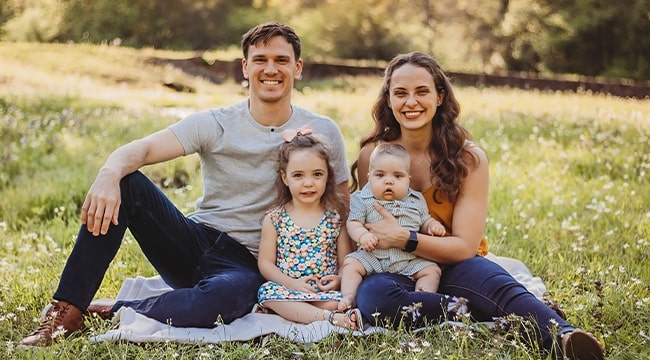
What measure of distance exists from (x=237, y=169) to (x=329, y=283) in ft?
3.00

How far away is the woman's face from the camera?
4004 mm

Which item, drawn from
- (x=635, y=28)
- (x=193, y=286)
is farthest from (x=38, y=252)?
(x=635, y=28)

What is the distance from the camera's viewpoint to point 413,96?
13.2ft

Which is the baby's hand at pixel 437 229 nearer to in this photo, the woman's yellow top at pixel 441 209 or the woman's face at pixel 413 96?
the woman's yellow top at pixel 441 209

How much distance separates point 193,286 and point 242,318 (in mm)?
406

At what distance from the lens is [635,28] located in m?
26.5

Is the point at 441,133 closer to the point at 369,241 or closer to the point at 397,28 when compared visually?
the point at 369,241

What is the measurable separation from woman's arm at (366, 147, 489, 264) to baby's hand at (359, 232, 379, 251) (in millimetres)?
58

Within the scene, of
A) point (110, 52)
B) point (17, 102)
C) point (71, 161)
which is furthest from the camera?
point (110, 52)

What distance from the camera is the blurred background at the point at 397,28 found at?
26969mm

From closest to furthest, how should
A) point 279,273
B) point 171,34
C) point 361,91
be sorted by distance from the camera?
point 279,273 < point 361,91 < point 171,34

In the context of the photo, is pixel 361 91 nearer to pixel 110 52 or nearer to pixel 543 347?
pixel 110 52

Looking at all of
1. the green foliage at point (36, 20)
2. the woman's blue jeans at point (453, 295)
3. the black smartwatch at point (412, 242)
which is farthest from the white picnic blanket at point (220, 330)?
the green foliage at point (36, 20)

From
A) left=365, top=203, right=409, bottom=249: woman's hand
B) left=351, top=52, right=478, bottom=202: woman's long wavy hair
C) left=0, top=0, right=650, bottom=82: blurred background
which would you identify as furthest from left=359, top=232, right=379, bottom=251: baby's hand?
A: left=0, top=0, right=650, bottom=82: blurred background
